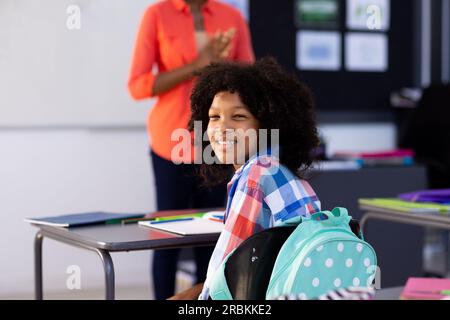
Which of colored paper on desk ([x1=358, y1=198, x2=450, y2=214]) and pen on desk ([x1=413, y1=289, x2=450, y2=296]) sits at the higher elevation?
pen on desk ([x1=413, y1=289, x2=450, y2=296])

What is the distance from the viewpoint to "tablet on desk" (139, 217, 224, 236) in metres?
1.98

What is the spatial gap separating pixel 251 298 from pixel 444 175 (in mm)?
3216

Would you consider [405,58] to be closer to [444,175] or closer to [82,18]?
[444,175]

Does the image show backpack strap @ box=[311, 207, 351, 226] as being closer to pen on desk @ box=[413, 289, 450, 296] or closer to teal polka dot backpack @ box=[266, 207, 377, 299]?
teal polka dot backpack @ box=[266, 207, 377, 299]

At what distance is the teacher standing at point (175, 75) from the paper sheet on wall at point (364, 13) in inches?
81.3

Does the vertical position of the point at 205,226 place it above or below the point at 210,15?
below

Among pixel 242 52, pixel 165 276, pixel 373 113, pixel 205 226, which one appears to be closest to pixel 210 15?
pixel 242 52

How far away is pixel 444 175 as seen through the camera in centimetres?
442

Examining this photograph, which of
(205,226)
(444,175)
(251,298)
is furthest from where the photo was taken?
(444,175)

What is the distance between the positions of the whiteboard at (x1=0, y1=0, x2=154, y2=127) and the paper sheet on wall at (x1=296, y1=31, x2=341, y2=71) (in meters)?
1.12

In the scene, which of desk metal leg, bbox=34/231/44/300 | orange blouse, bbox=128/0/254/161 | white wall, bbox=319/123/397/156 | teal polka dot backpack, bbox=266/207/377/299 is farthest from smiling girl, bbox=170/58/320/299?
white wall, bbox=319/123/397/156

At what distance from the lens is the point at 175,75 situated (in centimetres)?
288

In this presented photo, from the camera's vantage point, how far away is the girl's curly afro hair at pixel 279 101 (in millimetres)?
1879

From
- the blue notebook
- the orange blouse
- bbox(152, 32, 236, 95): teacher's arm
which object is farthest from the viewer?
the orange blouse
